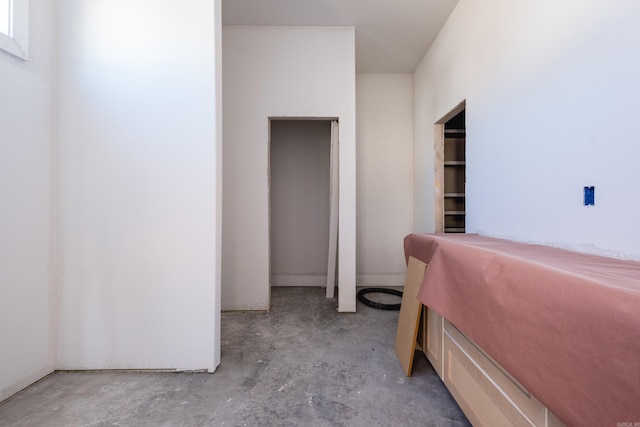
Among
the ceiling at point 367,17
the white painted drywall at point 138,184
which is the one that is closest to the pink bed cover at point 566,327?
the white painted drywall at point 138,184

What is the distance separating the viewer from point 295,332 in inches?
99.0

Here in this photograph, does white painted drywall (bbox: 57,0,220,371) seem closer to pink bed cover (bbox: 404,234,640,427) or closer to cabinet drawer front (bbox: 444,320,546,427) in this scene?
cabinet drawer front (bbox: 444,320,546,427)

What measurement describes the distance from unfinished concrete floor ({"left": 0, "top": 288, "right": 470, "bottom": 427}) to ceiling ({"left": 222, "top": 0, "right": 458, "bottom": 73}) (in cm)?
320

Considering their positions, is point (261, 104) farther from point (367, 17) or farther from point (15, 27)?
point (15, 27)

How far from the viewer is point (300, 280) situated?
4.03 metres

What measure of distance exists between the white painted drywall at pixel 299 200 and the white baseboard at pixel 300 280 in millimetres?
15

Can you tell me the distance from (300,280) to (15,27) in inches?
140

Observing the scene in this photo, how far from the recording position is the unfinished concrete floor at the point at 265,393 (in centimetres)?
145

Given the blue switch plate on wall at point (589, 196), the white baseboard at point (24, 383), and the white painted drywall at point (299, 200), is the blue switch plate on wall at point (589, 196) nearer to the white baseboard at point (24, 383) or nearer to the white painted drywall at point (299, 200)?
the white painted drywall at point (299, 200)

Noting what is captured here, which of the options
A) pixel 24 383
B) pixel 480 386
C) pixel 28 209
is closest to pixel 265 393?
pixel 480 386

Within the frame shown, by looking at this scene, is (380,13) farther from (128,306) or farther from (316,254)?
(128,306)

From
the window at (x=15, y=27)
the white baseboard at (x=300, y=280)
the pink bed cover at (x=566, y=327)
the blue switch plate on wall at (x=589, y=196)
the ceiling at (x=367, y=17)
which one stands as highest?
the ceiling at (x=367, y=17)

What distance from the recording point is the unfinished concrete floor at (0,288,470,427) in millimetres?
1445

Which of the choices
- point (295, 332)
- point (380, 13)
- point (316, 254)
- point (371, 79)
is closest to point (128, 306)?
point (295, 332)
